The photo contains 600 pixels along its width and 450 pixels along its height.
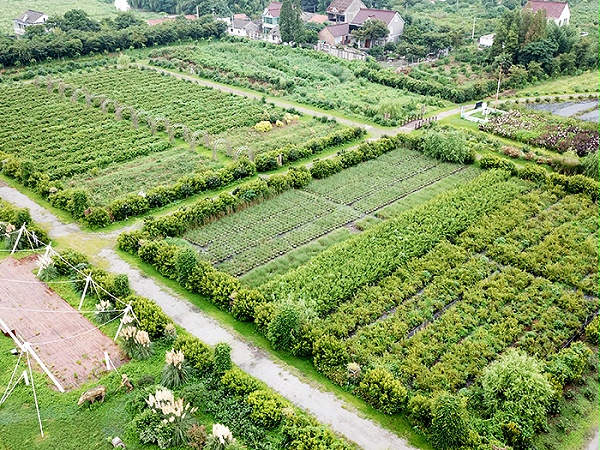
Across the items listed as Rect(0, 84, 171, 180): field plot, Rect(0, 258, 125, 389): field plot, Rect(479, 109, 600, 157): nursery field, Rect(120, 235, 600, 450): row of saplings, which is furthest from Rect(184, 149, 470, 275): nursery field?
Rect(0, 84, 171, 180): field plot

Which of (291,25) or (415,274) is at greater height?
(291,25)

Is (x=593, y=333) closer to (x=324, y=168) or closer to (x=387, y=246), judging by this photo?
(x=387, y=246)

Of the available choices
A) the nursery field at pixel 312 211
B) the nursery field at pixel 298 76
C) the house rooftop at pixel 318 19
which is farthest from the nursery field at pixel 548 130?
the house rooftop at pixel 318 19

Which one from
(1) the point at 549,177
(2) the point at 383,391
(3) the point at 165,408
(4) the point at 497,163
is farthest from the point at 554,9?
(3) the point at 165,408

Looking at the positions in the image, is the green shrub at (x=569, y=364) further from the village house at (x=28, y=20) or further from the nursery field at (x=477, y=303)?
the village house at (x=28, y=20)

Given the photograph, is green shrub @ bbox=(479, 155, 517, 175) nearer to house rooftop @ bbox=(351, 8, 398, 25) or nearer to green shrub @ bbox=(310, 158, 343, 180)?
green shrub @ bbox=(310, 158, 343, 180)

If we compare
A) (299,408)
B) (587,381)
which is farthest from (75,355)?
(587,381)
